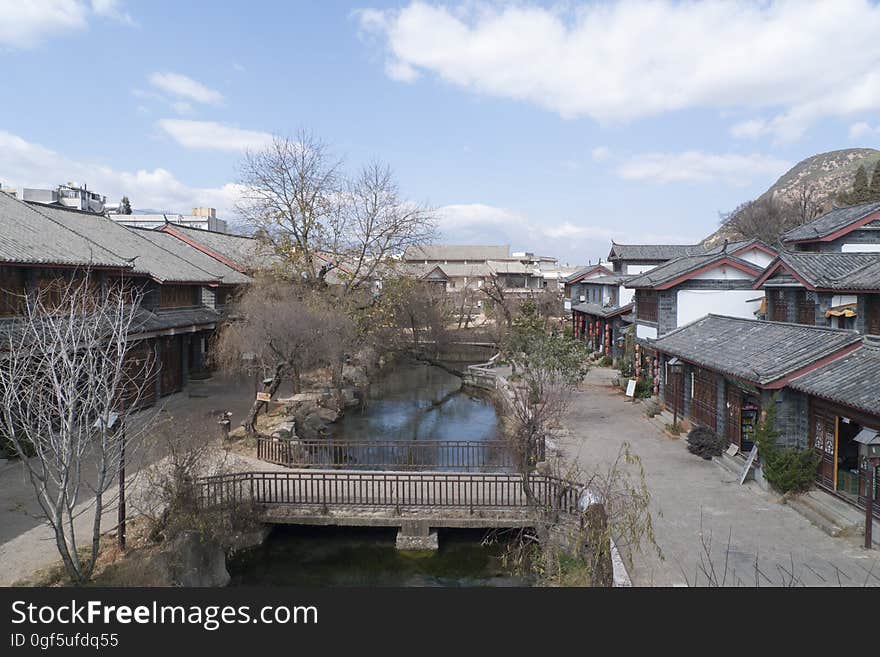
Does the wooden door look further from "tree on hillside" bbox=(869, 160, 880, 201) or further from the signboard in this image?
"tree on hillside" bbox=(869, 160, 880, 201)

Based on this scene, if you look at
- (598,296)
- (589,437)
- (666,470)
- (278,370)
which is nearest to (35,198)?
(278,370)

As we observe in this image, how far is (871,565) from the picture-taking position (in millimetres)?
10070

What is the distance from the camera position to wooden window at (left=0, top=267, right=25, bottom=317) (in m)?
17.2

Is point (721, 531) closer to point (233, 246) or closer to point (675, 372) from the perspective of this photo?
point (675, 372)

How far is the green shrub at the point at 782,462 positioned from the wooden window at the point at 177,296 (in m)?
21.9

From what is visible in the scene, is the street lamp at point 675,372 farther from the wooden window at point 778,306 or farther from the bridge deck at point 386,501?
the bridge deck at point 386,501

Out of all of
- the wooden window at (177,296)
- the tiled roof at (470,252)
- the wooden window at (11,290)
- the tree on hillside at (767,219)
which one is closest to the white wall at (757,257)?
the wooden window at (177,296)

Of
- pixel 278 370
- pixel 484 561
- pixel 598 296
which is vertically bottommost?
pixel 484 561

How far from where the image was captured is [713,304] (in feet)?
80.1

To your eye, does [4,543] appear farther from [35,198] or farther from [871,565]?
[35,198]

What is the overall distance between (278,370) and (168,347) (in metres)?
8.40

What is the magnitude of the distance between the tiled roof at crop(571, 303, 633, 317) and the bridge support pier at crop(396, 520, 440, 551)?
2444cm

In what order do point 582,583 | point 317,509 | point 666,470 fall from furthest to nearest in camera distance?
1. point 666,470
2. point 317,509
3. point 582,583

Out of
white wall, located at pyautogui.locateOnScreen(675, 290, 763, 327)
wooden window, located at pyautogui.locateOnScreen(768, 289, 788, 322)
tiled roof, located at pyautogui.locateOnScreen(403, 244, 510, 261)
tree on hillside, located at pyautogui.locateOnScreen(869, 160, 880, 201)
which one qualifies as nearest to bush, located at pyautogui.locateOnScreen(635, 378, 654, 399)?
white wall, located at pyautogui.locateOnScreen(675, 290, 763, 327)
